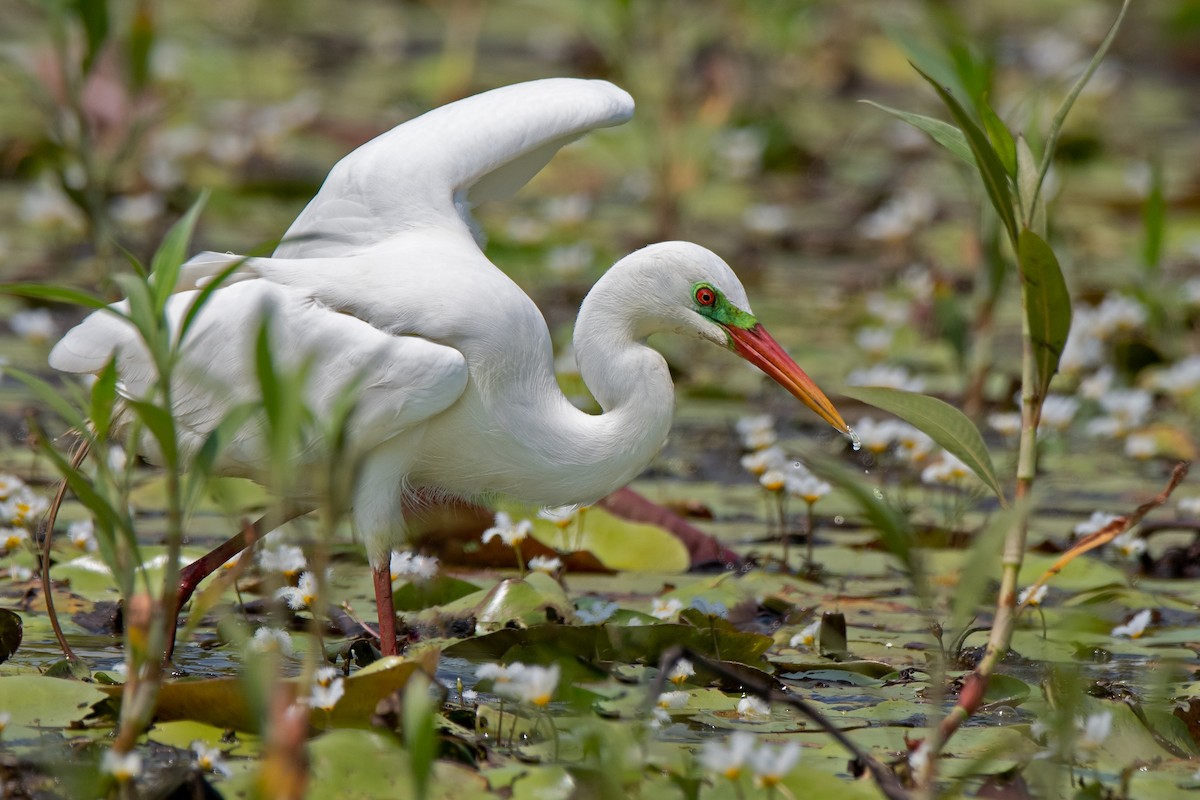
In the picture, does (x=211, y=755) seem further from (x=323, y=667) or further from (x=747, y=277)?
(x=747, y=277)

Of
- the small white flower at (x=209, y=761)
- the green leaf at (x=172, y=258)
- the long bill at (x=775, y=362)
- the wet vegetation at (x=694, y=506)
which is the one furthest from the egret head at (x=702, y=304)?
A: the small white flower at (x=209, y=761)

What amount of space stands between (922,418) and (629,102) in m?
1.79

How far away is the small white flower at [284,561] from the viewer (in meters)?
3.77

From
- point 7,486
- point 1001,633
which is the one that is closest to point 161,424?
point 1001,633

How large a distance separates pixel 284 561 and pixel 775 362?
3.98 feet

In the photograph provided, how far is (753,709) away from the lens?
342cm

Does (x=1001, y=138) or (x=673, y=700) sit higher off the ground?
(x=1001, y=138)

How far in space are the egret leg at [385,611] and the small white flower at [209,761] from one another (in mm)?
672

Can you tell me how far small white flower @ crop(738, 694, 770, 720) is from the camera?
134 inches

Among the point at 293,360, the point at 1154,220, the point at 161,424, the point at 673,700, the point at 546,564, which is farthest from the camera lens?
the point at 1154,220

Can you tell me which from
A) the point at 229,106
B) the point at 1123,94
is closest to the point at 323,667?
the point at 229,106

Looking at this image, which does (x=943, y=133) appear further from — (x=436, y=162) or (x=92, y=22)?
(x=92, y=22)

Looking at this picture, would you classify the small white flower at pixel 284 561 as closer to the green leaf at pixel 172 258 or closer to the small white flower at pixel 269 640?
the small white flower at pixel 269 640

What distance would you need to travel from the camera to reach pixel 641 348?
3916 millimetres
